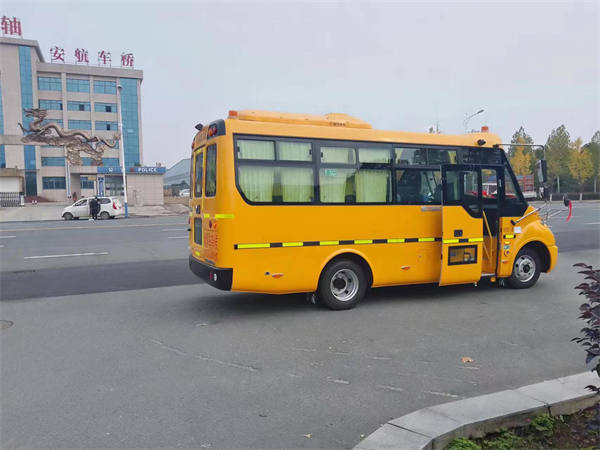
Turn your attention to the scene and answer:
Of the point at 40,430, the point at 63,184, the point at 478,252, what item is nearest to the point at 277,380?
the point at 40,430

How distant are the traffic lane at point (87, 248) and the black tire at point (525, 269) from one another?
8.68m

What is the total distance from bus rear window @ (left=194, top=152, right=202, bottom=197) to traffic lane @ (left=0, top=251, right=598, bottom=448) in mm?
1883

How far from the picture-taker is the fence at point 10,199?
47638 mm

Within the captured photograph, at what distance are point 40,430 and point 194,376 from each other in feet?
4.71

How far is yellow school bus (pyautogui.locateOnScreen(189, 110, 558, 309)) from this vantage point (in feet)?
22.0

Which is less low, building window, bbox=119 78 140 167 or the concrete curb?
building window, bbox=119 78 140 167

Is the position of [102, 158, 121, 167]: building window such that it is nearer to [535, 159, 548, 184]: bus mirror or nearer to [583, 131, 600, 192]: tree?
[583, 131, 600, 192]: tree

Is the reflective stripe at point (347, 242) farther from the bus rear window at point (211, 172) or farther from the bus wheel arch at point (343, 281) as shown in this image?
the bus rear window at point (211, 172)

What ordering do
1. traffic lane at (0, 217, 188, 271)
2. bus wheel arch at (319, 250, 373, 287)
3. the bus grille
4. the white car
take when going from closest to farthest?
bus wheel arch at (319, 250, 373, 287)
the bus grille
traffic lane at (0, 217, 188, 271)
the white car

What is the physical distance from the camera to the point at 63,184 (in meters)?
65.7

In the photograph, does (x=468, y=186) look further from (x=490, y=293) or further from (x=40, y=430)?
(x=40, y=430)

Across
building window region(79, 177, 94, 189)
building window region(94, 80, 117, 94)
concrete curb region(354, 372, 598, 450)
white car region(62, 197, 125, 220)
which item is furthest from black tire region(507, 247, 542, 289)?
building window region(94, 80, 117, 94)

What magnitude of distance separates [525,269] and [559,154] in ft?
191

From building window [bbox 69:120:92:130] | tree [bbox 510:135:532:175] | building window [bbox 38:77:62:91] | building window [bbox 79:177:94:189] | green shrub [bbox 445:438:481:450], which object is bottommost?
green shrub [bbox 445:438:481:450]
